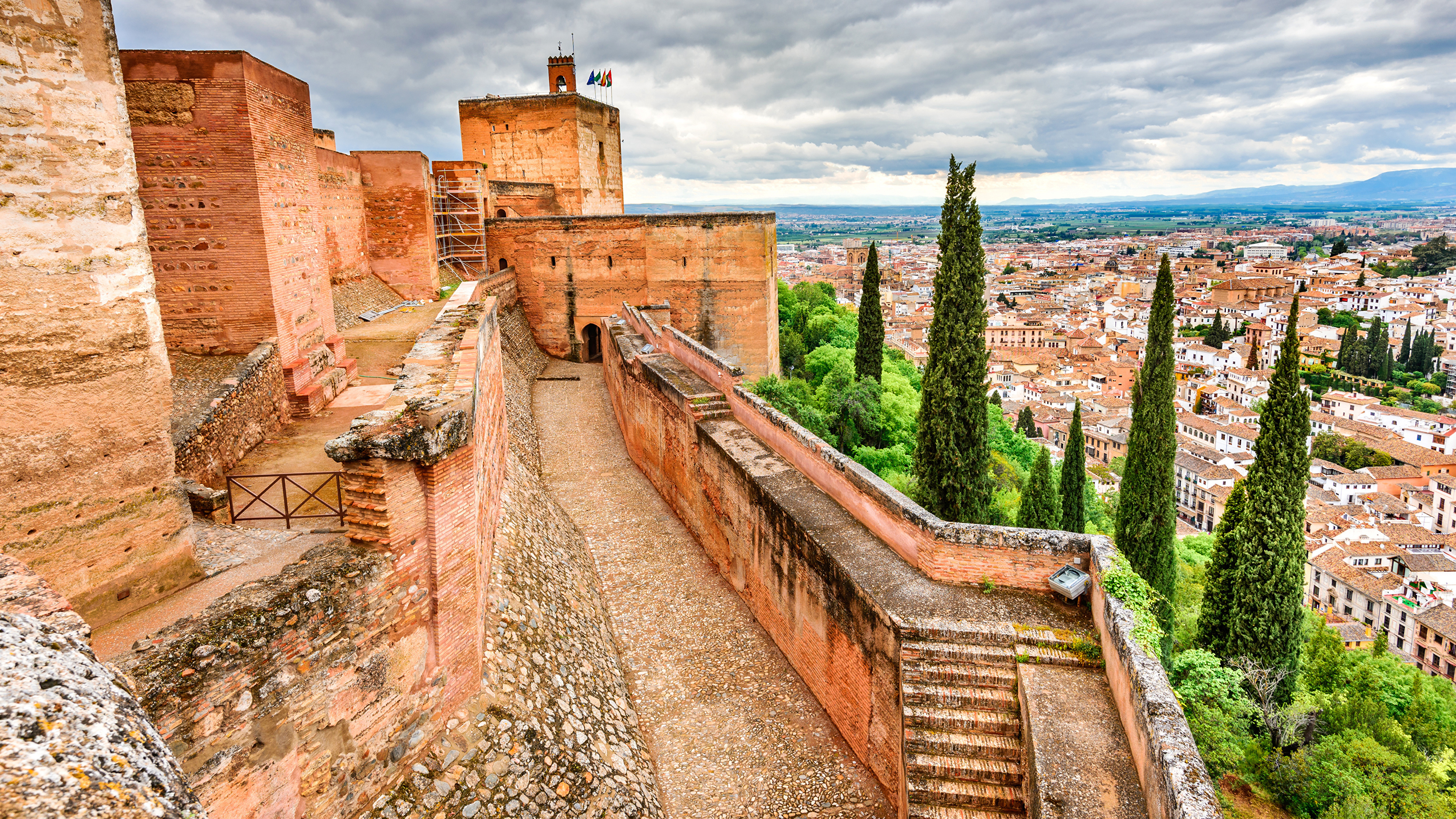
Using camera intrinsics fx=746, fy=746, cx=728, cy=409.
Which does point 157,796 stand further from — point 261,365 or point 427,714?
point 261,365

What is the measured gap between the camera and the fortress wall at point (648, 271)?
877 inches

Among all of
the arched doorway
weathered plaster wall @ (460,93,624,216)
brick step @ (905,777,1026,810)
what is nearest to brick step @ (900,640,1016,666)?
brick step @ (905,777,1026,810)

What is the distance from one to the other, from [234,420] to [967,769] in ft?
23.2

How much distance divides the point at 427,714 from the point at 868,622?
141 inches

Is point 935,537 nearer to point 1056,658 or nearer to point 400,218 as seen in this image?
point 1056,658

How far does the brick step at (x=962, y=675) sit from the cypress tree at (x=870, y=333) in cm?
2051

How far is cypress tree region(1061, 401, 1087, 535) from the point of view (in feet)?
69.4

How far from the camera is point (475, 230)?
74.4 ft

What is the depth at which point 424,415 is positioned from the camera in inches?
192

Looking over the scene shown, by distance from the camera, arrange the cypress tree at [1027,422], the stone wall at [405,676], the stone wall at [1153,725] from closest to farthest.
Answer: the stone wall at [405,676], the stone wall at [1153,725], the cypress tree at [1027,422]

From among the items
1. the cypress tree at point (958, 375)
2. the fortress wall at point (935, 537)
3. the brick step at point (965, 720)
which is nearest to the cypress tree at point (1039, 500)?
the cypress tree at point (958, 375)

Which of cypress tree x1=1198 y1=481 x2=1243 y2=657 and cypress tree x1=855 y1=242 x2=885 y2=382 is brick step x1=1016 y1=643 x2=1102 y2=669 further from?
cypress tree x1=855 y1=242 x2=885 y2=382

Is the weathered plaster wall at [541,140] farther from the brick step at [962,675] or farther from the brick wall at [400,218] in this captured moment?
the brick step at [962,675]

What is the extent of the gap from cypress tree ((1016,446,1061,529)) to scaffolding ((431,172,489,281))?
55.0ft
